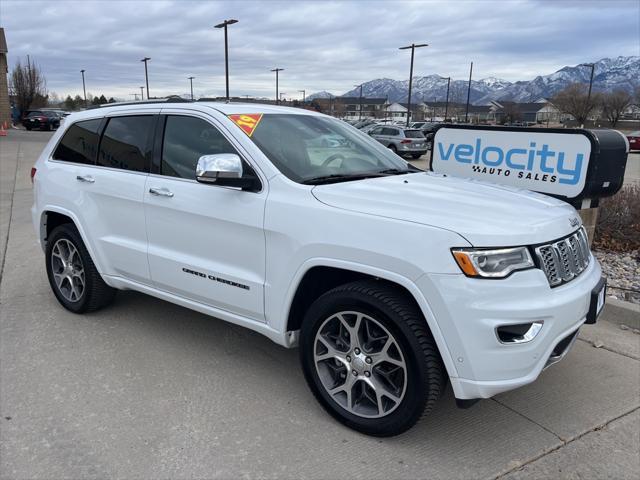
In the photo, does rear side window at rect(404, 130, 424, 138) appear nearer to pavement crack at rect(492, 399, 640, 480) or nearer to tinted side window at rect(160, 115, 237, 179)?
tinted side window at rect(160, 115, 237, 179)

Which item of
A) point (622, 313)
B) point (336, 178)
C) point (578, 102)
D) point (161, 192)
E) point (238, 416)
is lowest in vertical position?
point (238, 416)

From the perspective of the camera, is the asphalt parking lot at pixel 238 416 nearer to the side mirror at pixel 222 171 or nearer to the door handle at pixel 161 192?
the door handle at pixel 161 192

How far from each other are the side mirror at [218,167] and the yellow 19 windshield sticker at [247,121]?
1.24 ft

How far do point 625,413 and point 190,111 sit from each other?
3.38 meters

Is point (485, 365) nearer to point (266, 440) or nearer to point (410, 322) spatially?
point (410, 322)

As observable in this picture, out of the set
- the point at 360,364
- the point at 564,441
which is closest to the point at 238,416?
the point at 360,364

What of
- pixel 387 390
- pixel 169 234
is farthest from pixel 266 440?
pixel 169 234

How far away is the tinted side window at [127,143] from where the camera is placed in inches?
157

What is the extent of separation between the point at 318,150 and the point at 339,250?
41.2 inches

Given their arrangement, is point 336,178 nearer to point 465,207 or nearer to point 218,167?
point 218,167

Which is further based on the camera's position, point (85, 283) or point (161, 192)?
point (85, 283)

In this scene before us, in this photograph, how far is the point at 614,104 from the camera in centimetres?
6769

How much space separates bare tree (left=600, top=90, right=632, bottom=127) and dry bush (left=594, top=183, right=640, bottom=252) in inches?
2737

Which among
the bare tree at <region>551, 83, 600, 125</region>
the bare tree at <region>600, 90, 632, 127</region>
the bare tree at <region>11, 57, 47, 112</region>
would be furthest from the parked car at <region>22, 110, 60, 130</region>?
the bare tree at <region>600, 90, 632, 127</region>
